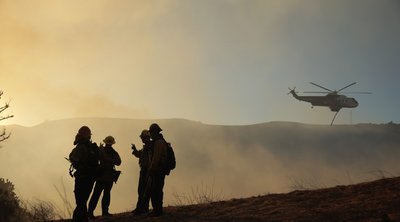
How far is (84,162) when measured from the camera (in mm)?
9180

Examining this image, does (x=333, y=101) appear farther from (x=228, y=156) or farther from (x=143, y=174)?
(x=143, y=174)

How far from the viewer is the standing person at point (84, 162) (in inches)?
360

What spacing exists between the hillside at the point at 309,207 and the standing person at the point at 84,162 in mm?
1778

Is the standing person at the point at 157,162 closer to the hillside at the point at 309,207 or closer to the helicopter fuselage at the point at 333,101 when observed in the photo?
the hillside at the point at 309,207

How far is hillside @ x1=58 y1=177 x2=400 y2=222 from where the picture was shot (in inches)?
359

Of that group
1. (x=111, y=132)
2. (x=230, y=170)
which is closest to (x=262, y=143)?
(x=230, y=170)

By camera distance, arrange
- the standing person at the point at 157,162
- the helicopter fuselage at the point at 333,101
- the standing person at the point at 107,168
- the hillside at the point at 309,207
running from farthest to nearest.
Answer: the helicopter fuselage at the point at 333,101 < the standing person at the point at 107,168 < the standing person at the point at 157,162 < the hillside at the point at 309,207

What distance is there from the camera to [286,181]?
77.2 metres

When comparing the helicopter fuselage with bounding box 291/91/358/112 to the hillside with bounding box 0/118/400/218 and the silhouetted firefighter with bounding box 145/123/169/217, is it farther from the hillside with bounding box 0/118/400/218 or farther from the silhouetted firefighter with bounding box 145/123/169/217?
the silhouetted firefighter with bounding box 145/123/169/217

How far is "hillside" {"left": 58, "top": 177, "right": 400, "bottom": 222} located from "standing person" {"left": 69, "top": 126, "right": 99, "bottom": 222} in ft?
5.83

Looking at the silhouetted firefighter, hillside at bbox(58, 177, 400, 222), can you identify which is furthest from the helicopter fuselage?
the silhouetted firefighter

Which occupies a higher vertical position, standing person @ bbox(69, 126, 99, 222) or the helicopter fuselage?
the helicopter fuselage

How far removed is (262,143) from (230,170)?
50.7ft

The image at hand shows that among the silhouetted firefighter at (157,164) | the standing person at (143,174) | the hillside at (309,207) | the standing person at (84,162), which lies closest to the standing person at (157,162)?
the silhouetted firefighter at (157,164)
